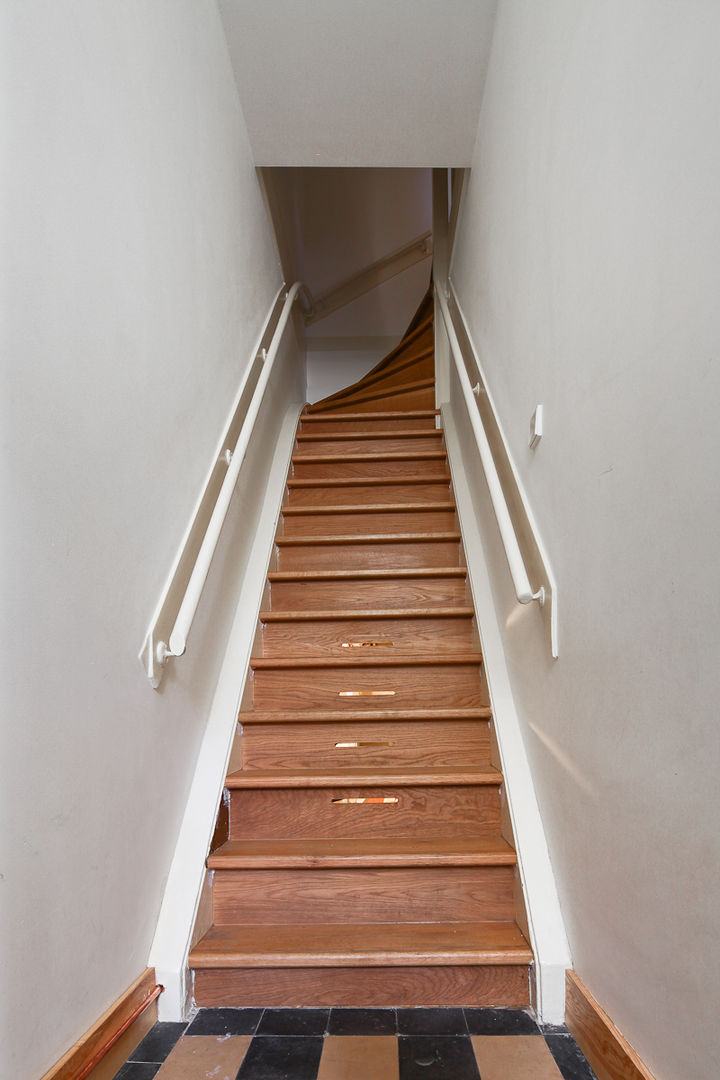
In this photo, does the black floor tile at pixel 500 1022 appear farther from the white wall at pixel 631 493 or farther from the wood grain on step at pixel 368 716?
the wood grain on step at pixel 368 716

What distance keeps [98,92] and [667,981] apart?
6.17 feet

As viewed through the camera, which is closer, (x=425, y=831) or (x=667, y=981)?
(x=667, y=981)

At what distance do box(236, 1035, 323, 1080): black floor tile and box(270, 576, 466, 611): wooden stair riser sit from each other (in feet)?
4.74

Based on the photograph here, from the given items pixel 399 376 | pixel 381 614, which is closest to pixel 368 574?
pixel 381 614

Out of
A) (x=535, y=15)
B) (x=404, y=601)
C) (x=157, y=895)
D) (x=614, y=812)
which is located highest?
(x=535, y=15)

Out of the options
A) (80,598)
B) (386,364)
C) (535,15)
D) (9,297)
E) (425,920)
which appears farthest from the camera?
(386,364)

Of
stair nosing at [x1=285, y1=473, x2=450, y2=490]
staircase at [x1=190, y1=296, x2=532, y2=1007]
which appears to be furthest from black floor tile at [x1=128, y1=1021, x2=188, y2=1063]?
stair nosing at [x1=285, y1=473, x2=450, y2=490]

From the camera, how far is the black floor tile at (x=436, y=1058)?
1301 mm

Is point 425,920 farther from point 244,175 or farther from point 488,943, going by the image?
point 244,175

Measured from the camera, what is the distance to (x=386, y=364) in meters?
4.68

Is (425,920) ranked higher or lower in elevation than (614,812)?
lower

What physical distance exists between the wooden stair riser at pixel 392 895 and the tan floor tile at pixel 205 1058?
34 centimetres

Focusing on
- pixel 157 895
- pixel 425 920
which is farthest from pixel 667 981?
pixel 157 895

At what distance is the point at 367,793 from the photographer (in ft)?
6.46
